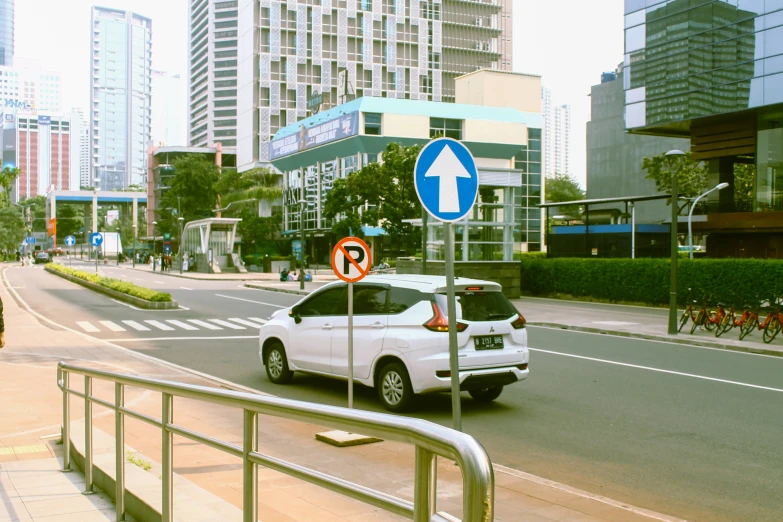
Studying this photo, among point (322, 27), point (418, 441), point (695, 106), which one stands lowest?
point (418, 441)

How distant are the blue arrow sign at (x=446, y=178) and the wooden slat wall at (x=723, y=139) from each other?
106ft

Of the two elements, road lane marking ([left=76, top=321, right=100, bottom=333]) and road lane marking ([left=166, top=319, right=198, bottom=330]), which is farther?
road lane marking ([left=166, top=319, right=198, bottom=330])

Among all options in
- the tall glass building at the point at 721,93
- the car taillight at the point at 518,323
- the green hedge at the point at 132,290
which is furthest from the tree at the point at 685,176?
the car taillight at the point at 518,323

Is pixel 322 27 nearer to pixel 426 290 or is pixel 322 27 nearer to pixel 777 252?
pixel 777 252

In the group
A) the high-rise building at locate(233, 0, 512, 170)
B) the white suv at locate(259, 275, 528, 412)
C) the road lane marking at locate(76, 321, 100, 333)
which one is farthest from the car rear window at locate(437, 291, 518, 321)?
the high-rise building at locate(233, 0, 512, 170)

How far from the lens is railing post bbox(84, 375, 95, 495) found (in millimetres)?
5832

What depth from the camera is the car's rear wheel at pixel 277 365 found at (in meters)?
11.8

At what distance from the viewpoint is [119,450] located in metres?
5.17

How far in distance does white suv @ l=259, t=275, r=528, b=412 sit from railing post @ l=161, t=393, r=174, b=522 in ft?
17.3

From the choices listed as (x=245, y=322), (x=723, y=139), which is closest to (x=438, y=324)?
(x=245, y=322)

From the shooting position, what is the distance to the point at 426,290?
994cm

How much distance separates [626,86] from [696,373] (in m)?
29.2

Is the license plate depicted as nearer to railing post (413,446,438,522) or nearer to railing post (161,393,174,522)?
railing post (161,393,174,522)

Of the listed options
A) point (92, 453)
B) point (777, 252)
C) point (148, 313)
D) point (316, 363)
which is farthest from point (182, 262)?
point (92, 453)
